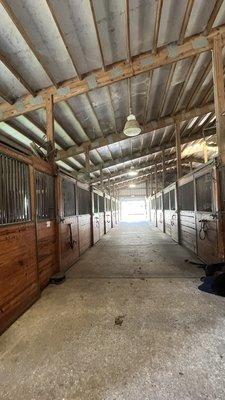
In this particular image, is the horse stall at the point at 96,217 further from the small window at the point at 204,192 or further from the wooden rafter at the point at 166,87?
the small window at the point at 204,192

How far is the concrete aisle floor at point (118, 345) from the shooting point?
1.31m

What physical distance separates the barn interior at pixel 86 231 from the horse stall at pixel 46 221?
3cm

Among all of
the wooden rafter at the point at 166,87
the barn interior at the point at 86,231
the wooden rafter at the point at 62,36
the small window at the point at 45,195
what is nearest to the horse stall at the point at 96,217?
the barn interior at the point at 86,231

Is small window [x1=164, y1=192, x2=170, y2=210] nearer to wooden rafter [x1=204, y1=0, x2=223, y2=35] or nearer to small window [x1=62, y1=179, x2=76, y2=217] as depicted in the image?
small window [x1=62, y1=179, x2=76, y2=217]

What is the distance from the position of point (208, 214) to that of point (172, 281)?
1.22 m

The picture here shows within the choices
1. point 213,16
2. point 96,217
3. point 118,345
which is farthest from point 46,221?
point 96,217

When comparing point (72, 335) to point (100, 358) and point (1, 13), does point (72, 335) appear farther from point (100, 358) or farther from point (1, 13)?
point (1, 13)

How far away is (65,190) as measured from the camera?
4.30 m

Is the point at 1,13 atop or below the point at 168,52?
below

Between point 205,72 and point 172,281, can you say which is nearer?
point 172,281

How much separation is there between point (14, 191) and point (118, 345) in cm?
167

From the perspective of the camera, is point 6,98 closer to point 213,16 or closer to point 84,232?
point 84,232

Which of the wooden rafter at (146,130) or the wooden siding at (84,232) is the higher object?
the wooden rafter at (146,130)

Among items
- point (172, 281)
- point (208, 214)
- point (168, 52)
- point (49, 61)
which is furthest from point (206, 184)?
point (49, 61)
